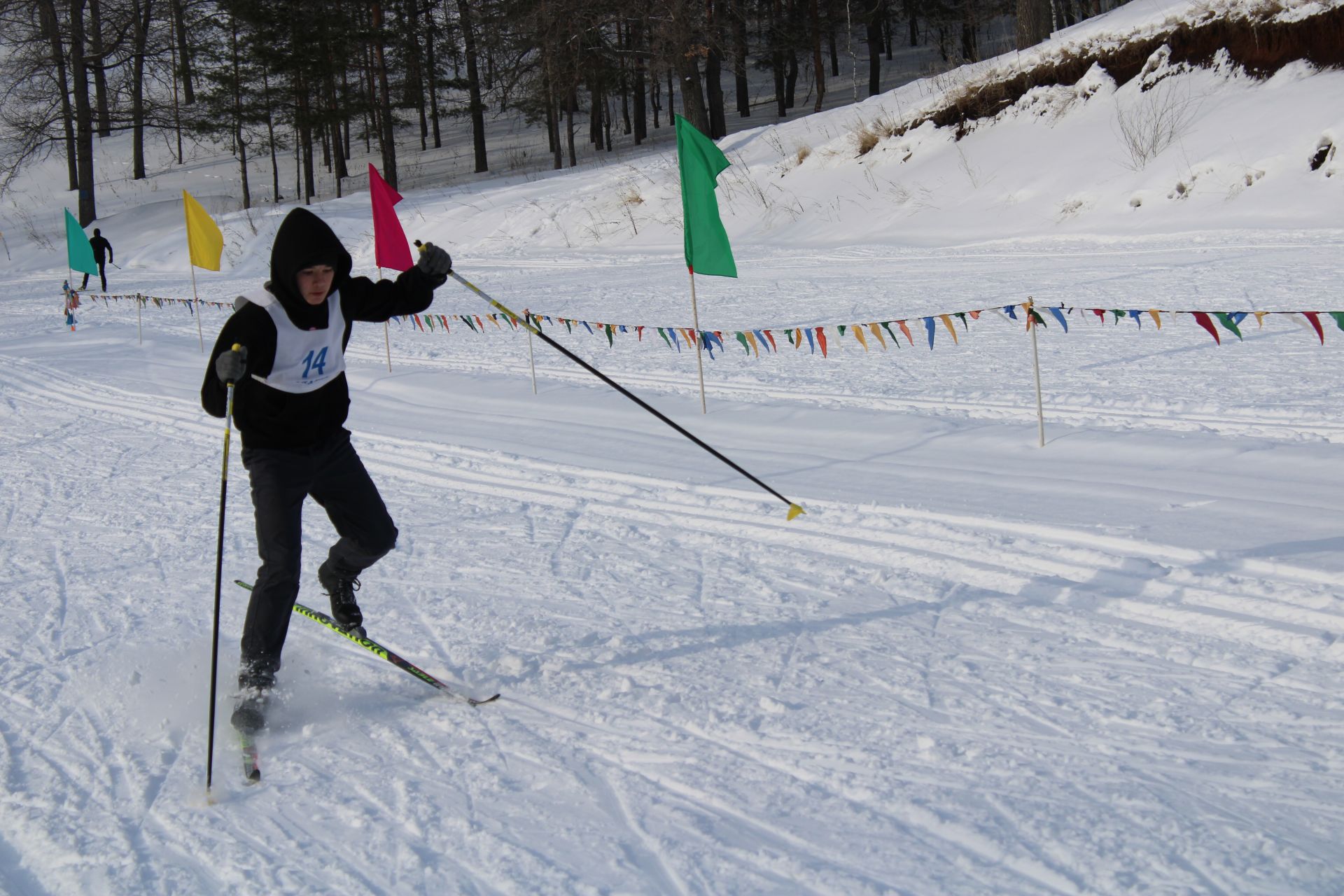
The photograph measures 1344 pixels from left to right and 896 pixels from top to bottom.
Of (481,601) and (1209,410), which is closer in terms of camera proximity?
(481,601)

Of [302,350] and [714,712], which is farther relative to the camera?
[714,712]

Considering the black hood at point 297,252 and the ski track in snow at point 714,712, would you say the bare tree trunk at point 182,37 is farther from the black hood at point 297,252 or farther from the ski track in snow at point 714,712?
the black hood at point 297,252

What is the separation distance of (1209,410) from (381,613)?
619cm

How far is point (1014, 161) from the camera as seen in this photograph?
64.8 feet

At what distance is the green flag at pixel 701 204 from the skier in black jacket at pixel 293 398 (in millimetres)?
5001

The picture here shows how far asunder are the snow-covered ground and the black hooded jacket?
1219 mm

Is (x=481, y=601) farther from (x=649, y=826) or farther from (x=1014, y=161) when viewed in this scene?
(x=1014, y=161)

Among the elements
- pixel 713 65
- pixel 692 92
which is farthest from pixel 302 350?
pixel 713 65

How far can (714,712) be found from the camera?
428cm

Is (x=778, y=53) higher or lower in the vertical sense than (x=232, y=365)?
higher

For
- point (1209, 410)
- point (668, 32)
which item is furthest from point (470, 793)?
point (668, 32)

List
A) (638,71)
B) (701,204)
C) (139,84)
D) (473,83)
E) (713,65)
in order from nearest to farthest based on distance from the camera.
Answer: (701,204) < (638,71) < (713,65) < (473,83) < (139,84)

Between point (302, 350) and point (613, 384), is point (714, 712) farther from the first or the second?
point (302, 350)

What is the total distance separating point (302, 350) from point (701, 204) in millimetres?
5760
